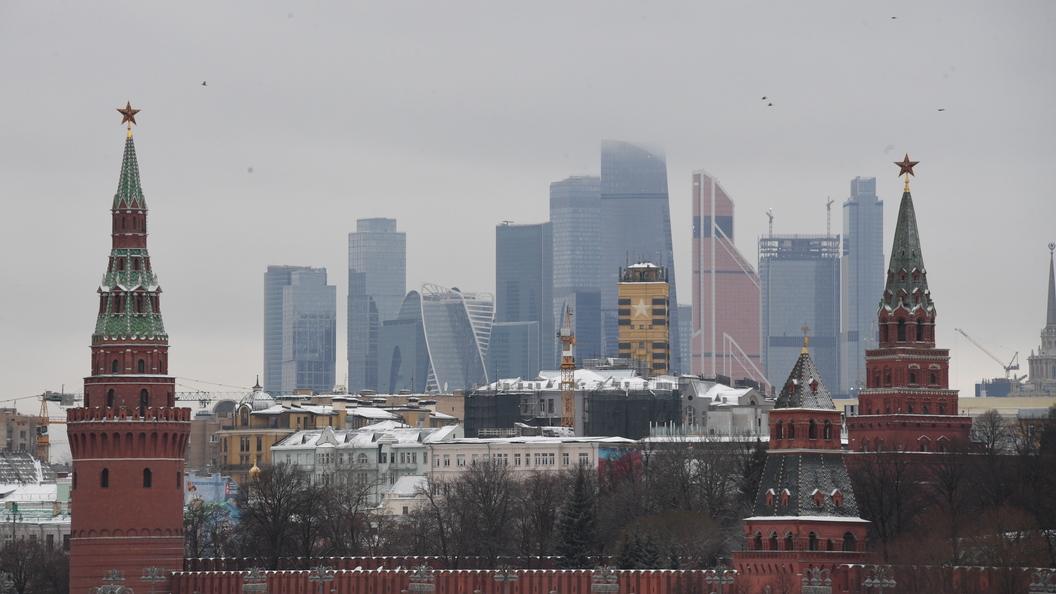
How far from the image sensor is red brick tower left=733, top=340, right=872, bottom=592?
422 ft

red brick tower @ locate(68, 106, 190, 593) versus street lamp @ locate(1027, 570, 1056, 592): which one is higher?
red brick tower @ locate(68, 106, 190, 593)

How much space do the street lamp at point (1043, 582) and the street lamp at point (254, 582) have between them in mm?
36627

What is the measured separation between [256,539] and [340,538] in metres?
8.76

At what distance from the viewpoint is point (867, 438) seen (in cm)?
16712

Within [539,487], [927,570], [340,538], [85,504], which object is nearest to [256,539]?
[340,538]

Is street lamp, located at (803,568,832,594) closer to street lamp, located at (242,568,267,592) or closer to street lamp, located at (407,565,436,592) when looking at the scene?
street lamp, located at (407,565,436,592)

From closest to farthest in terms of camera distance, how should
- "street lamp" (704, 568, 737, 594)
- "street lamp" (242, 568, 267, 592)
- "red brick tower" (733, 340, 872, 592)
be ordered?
"red brick tower" (733, 340, 872, 592), "street lamp" (704, 568, 737, 594), "street lamp" (242, 568, 267, 592)

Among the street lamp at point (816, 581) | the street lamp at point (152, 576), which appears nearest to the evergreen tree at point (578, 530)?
the street lamp at point (152, 576)

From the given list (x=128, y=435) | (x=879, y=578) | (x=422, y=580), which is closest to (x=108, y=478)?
(x=128, y=435)

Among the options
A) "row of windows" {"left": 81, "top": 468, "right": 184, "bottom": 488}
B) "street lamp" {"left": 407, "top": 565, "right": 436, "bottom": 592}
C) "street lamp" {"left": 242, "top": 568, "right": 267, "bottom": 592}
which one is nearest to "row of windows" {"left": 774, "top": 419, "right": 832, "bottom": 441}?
"street lamp" {"left": 407, "top": 565, "right": 436, "bottom": 592}

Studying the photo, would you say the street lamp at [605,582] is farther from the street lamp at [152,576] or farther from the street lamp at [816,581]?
the street lamp at [152,576]

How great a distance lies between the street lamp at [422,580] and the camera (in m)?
135

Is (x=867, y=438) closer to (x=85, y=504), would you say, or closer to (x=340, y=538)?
(x=340, y=538)

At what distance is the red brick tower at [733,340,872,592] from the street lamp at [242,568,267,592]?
2292 cm
